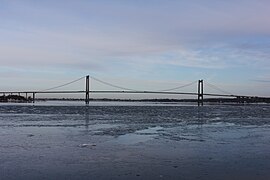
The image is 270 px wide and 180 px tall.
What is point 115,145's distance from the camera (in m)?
12.2

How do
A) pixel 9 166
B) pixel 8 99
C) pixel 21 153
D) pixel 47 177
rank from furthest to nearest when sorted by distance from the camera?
pixel 8 99 < pixel 21 153 < pixel 9 166 < pixel 47 177

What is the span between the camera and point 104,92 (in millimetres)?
107188

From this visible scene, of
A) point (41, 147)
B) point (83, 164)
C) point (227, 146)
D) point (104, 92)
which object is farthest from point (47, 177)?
point (104, 92)

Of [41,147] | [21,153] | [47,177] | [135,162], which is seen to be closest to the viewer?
[47,177]

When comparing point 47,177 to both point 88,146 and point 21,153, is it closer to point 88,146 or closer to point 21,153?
point 21,153

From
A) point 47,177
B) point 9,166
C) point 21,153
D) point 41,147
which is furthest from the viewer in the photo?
point 41,147

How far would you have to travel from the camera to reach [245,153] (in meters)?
10.7

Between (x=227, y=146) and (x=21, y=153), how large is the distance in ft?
20.2

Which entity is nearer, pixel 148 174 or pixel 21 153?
pixel 148 174

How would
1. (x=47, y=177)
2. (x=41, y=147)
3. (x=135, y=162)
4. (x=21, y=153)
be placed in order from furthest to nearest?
(x=41, y=147), (x=21, y=153), (x=135, y=162), (x=47, y=177)

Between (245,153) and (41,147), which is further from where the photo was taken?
(41,147)

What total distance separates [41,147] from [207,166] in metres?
5.20

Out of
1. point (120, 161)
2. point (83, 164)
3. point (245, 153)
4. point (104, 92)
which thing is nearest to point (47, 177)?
point (83, 164)

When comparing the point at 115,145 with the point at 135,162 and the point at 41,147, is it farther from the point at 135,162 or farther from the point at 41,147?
the point at 135,162
